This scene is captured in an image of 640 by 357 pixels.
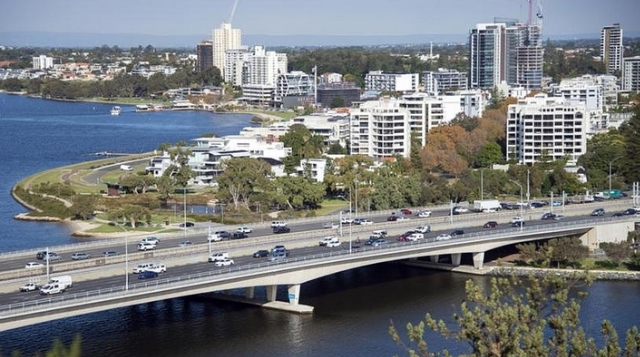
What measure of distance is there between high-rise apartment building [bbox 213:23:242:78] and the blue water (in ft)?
35.2

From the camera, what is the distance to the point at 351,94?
4775cm

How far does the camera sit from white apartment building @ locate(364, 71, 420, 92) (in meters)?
49.4

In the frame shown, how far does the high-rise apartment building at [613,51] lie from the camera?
5600 centimetres

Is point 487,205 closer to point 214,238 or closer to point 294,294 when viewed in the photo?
point 214,238

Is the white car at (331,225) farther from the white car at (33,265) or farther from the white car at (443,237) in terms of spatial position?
the white car at (33,265)

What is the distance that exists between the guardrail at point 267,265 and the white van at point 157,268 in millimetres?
623

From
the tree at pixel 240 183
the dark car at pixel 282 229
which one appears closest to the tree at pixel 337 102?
the tree at pixel 240 183

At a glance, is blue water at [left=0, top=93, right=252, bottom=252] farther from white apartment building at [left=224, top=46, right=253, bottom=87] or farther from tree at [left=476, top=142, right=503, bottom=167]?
tree at [left=476, top=142, right=503, bottom=167]

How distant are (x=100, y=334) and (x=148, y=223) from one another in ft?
24.8

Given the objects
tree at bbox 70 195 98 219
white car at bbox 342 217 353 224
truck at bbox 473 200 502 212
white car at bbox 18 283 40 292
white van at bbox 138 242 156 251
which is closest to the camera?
white car at bbox 18 283 40 292

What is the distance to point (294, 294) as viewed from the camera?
14.4 m

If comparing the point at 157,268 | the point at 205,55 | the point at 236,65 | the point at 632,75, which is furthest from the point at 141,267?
the point at 205,55

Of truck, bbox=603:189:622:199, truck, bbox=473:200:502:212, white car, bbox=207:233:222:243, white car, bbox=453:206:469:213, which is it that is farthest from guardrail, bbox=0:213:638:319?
truck, bbox=603:189:622:199

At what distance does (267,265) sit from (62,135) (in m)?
26.5
